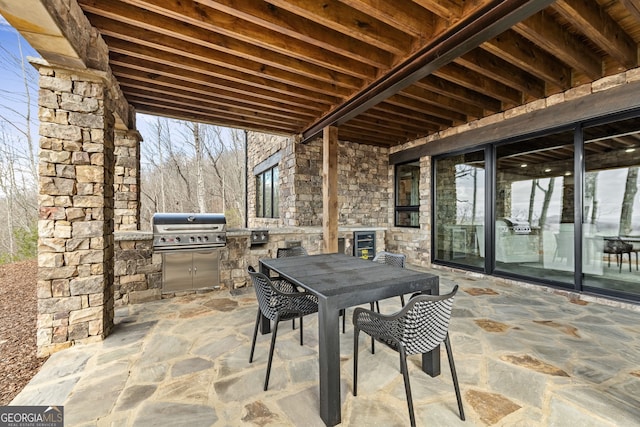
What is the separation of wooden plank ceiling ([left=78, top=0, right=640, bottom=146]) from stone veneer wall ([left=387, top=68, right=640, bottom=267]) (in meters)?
0.10

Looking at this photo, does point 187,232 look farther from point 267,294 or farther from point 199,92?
point 267,294

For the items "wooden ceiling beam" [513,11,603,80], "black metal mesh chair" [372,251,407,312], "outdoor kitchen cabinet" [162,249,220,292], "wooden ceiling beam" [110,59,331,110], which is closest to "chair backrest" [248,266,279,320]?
"black metal mesh chair" [372,251,407,312]

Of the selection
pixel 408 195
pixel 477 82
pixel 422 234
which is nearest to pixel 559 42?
pixel 477 82

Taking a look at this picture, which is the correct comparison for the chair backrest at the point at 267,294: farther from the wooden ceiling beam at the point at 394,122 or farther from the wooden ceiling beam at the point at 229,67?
the wooden ceiling beam at the point at 394,122

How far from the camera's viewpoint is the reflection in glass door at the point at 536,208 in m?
3.83

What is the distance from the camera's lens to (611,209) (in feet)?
11.4

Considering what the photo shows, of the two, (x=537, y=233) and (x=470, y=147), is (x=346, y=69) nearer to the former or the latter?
(x=470, y=147)

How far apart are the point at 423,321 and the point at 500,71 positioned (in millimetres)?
3268

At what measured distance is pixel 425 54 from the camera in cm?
247

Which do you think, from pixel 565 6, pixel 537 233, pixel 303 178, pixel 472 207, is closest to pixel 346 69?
pixel 565 6

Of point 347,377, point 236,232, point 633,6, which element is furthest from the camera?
point 236,232

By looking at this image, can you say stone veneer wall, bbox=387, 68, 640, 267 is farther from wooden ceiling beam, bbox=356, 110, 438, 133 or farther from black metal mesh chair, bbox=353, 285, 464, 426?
black metal mesh chair, bbox=353, 285, 464, 426

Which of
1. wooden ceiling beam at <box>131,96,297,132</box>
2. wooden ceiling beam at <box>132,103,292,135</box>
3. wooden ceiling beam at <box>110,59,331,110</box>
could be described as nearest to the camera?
wooden ceiling beam at <box>110,59,331,110</box>

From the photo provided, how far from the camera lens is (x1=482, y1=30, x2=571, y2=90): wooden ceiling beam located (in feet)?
8.52
